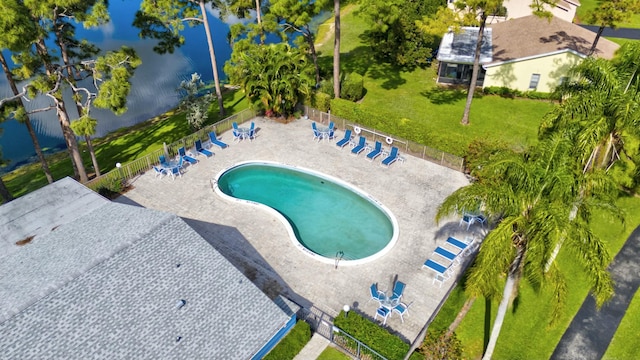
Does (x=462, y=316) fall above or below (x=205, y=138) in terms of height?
below

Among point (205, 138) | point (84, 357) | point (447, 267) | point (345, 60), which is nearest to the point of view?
point (84, 357)

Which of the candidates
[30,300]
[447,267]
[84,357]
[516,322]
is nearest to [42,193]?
[30,300]

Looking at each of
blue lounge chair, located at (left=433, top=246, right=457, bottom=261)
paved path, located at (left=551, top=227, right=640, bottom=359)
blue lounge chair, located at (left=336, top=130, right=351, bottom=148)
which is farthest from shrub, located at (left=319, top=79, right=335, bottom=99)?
paved path, located at (left=551, top=227, right=640, bottom=359)

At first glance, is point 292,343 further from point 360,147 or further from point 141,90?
point 141,90

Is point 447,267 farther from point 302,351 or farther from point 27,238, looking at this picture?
point 27,238

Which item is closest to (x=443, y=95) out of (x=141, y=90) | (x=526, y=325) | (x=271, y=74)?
(x=271, y=74)

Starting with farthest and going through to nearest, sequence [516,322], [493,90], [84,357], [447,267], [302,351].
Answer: [493,90] → [447,267] → [516,322] → [302,351] → [84,357]
